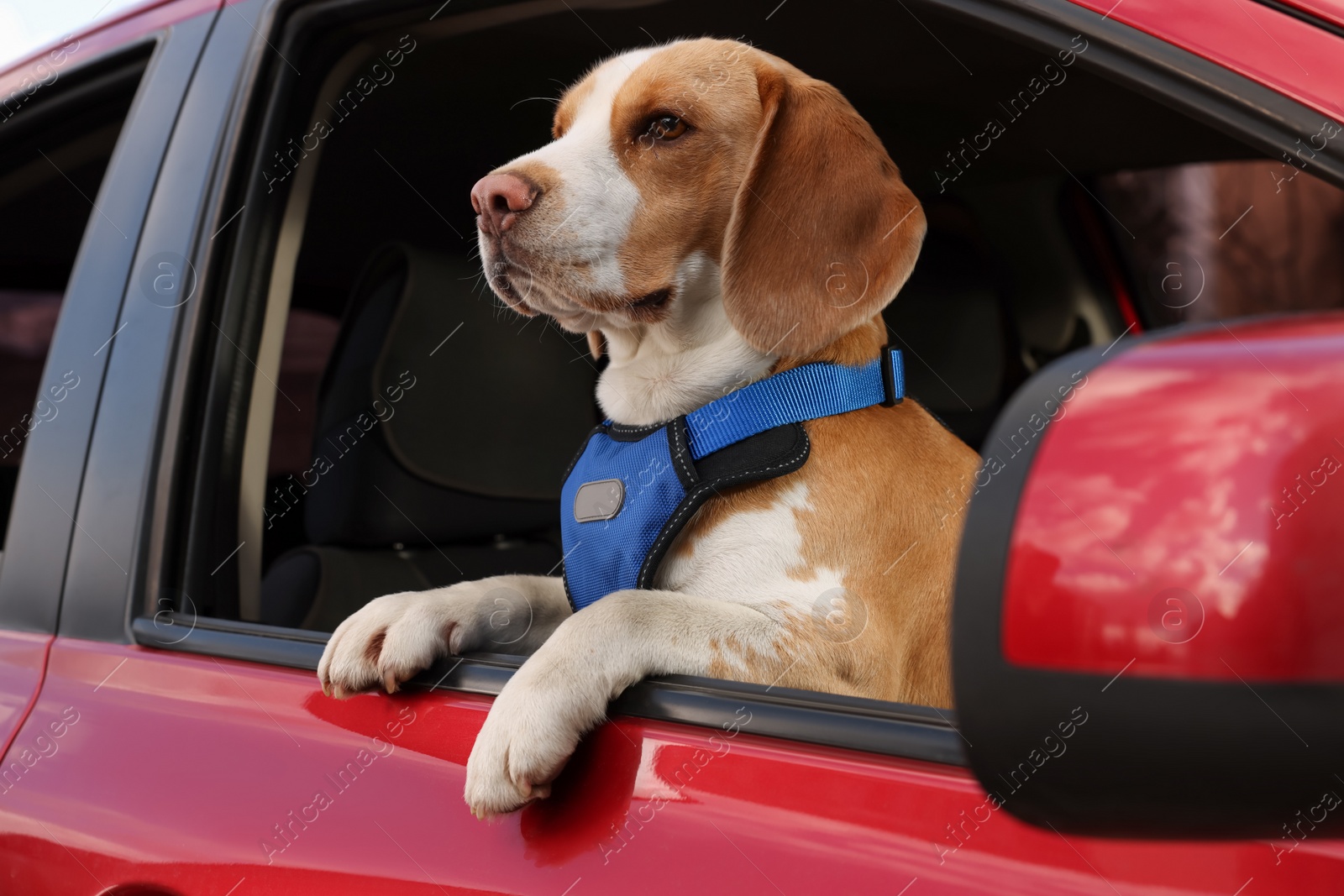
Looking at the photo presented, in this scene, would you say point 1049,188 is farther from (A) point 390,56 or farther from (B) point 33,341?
(B) point 33,341

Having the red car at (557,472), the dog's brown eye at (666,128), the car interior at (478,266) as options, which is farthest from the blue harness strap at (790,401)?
the car interior at (478,266)

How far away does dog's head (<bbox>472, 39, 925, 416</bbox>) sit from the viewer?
1.53m

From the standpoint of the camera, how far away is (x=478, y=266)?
2.35 meters

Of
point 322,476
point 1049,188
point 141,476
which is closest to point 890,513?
point 141,476

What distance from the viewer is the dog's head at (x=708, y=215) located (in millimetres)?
1533

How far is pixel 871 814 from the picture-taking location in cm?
77

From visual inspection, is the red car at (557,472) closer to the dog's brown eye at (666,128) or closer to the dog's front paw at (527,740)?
the dog's front paw at (527,740)

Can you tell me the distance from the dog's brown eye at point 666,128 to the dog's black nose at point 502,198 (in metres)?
0.26

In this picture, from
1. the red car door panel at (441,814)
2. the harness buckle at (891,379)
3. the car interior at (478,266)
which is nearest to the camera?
the red car door panel at (441,814)

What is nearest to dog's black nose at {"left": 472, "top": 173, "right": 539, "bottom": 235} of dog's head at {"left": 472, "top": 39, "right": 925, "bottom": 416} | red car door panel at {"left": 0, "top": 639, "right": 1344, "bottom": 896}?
dog's head at {"left": 472, "top": 39, "right": 925, "bottom": 416}

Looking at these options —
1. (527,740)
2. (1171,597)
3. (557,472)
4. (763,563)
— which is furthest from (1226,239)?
(1171,597)

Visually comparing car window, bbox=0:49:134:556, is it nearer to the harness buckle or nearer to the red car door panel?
the red car door panel

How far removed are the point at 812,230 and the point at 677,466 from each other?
0.46m

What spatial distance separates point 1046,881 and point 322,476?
65.3 inches
